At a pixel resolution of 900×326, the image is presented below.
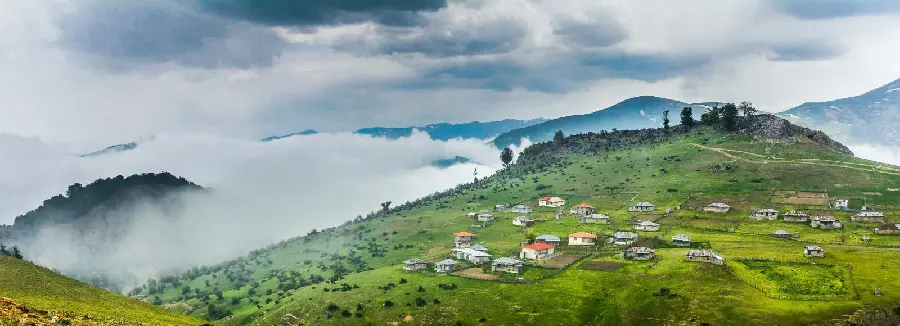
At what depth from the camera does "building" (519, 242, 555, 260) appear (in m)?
149

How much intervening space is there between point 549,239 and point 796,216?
6551 centimetres

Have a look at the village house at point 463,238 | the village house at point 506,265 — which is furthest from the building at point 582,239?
the village house at point 463,238

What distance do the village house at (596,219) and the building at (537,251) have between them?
1429 inches

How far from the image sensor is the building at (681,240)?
149 metres

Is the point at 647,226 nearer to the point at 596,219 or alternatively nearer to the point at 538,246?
the point at 596,219

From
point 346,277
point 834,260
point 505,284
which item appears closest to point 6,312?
point 505,284

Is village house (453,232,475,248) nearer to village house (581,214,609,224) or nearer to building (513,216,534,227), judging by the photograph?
building (513,216,534,227)

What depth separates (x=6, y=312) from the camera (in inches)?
1841

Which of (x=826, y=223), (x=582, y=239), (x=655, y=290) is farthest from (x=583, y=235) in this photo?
(x=826, y=223)

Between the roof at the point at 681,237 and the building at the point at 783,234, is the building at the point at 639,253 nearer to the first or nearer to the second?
the roof at the point at 681,237

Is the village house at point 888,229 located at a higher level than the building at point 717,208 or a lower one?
lower

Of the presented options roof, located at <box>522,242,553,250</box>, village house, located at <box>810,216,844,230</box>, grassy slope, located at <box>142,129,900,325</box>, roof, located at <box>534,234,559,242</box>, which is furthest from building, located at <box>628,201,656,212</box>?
roof, located at <box>522,242,553,250</box>

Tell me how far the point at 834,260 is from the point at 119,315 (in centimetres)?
12384

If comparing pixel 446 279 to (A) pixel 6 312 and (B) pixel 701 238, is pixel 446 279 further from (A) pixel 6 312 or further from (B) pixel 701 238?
(A) pixel 6 312
